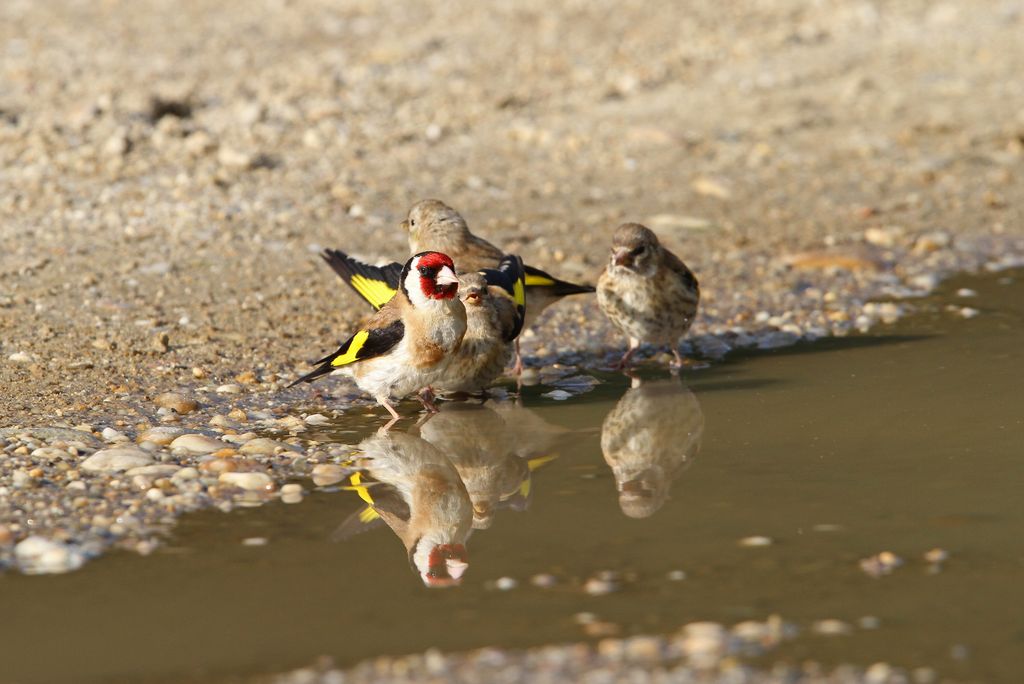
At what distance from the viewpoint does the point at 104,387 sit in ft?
A: 23.9

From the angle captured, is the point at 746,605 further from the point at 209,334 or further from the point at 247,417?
the point at 209,334

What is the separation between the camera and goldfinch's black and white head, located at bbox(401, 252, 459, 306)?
6.84 meters

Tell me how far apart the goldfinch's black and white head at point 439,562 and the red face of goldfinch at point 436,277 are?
1796mm

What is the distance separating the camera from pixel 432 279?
22.5 feet

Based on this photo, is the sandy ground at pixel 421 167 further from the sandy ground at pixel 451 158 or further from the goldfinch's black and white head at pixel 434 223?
the goldfinch's black and white head at pixel 434 223

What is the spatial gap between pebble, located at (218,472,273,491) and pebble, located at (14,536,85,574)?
832mm

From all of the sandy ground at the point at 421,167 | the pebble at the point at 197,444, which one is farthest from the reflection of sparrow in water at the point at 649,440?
the pebble at the point at 197,444

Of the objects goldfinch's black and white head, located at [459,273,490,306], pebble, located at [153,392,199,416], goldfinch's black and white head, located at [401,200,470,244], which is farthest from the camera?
goldfinch's black and white head, located at [401,200,470,244]

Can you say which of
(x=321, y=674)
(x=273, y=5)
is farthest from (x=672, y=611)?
(x=273, y=5)

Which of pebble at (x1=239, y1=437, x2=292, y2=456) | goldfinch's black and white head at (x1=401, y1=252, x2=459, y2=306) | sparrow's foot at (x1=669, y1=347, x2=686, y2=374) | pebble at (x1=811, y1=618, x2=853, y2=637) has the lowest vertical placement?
sparrow's foot at (x1=669, y1=347, x2=686, y2=374)

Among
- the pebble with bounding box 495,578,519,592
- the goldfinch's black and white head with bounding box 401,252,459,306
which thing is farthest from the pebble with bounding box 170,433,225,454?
the pebble with bounding box 495,578,519,592

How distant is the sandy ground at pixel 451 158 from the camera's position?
8.69 metres

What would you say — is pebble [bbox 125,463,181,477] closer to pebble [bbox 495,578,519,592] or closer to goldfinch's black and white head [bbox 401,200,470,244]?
pebble [bbox 495,578,519,592]

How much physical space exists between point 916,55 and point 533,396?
8923mm
